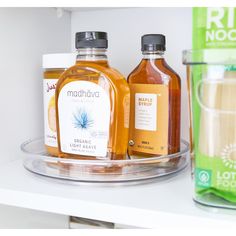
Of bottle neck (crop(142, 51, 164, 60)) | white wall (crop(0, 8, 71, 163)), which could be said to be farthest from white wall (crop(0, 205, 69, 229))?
bottle neck (crop(142, 51, 164, 60))

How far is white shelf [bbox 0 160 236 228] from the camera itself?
456 mm

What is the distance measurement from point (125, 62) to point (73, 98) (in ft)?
0.83

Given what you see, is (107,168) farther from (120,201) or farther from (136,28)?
(136,28)

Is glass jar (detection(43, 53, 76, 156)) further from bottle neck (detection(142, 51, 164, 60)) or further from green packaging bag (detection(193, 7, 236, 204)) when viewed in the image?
green packaging bag (detection(193, 7, 236, 204))

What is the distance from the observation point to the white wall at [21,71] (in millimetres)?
672

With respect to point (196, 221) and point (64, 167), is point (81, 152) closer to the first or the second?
point (64, 167)

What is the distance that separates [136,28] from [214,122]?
15.7 inches

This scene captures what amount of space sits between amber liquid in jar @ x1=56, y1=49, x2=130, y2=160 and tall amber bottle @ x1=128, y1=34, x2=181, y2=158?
1.5 inches

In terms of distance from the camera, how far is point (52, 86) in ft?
2.19

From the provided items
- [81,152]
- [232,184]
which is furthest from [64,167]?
[232,184]

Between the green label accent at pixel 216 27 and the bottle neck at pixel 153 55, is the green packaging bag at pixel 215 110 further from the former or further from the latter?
the bottle neck at pixel 153 55

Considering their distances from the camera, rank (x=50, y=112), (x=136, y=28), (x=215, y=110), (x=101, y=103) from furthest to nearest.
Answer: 1. (x=136, y=28)
2. (x=50, y=112)
3. (x=101, y=103)
4. (x=215, y=110)

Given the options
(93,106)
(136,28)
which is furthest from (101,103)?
(136,28)

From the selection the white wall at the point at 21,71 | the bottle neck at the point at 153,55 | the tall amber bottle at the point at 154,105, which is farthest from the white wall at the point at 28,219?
the bottle neck at the point at 153,55
